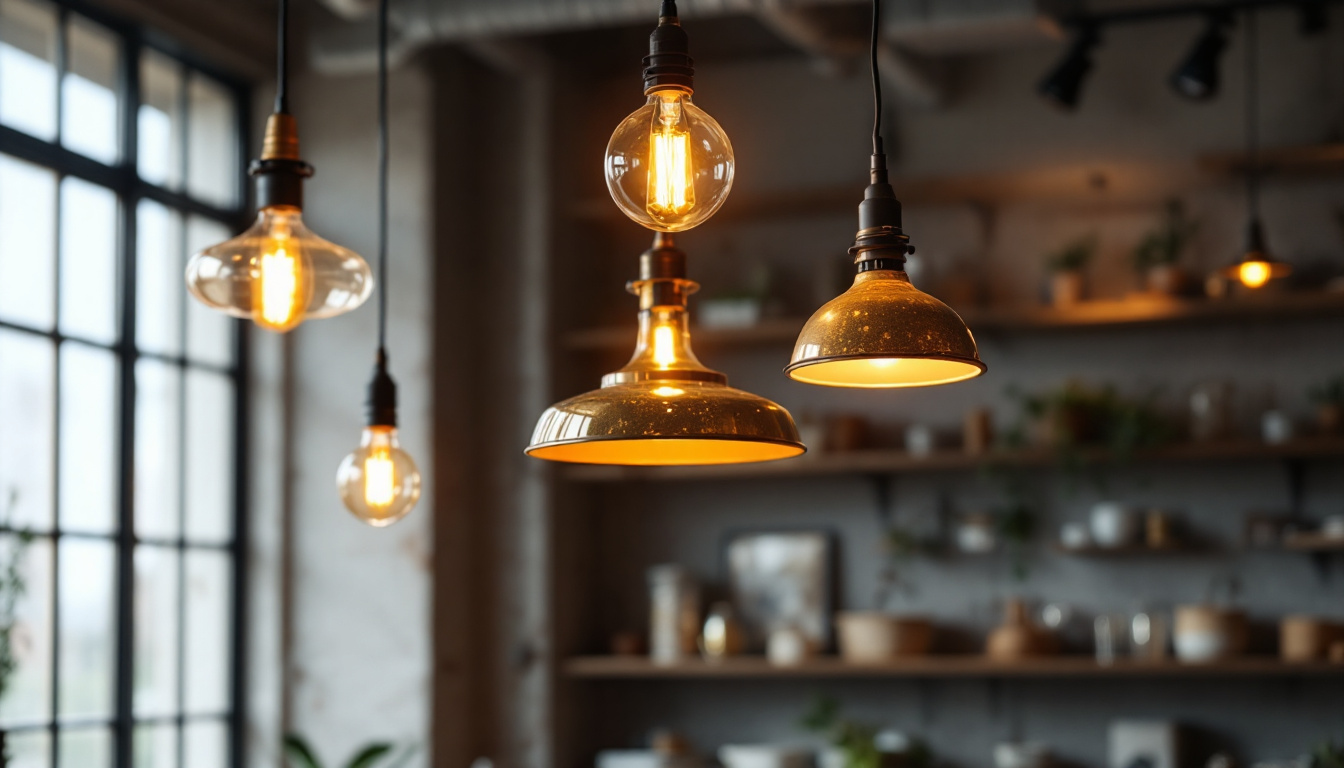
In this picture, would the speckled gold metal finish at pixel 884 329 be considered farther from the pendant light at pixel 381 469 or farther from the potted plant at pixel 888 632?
the potted plant at pixel 888 632

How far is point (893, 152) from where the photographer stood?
18.4 feet

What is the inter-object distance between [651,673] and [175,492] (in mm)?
1698

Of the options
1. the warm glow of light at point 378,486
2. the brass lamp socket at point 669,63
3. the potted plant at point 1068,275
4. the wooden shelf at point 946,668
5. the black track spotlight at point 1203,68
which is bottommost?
the wooden shelf at point 946,668

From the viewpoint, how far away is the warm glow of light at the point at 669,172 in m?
1.76

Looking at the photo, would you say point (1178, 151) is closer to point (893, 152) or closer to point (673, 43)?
point (893, 152)

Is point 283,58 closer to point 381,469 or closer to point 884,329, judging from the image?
point 381,469

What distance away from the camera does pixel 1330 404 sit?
16.3ft

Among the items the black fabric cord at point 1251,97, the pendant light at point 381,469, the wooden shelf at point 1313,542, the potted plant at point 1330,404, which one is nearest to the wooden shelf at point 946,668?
the wooden shelf at point 1313,542

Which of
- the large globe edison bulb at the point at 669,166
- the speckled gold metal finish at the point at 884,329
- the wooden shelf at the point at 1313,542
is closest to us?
the large globe edison bulb at the point at 669,166

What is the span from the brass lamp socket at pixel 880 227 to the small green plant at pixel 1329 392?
3.49m

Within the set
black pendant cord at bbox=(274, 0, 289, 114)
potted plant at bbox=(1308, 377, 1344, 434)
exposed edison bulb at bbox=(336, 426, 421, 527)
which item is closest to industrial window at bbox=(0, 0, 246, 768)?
exposed edison bulb at bbox=(336, 426, 421, 527)

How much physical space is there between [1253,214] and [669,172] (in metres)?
3.68

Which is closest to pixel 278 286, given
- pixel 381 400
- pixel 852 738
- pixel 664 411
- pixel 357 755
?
pixel 381 400

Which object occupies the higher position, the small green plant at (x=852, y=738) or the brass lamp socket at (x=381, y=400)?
the brass lamp socket at (x=381, y=400)
